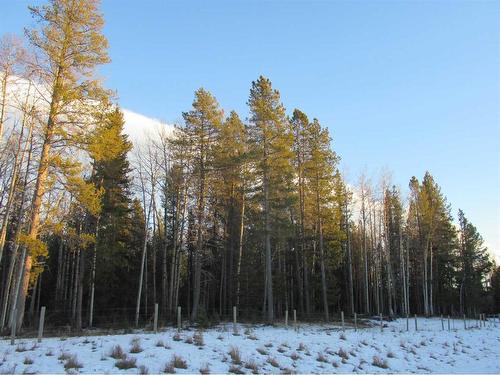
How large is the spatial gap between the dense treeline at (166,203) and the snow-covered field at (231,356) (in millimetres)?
3908

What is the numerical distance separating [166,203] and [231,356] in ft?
76.8

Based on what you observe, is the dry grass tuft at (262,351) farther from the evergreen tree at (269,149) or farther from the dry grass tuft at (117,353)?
the evergreen tree at (269,149)

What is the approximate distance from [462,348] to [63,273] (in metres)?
30.6

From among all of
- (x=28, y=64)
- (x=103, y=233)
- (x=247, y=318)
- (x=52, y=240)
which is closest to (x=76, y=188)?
(x=28, y=64)

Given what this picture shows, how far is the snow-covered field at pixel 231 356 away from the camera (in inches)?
384

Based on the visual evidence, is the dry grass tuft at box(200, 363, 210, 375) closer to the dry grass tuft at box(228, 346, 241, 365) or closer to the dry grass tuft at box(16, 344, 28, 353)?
the dry grass tuft at box(228, 346, 241, 365)

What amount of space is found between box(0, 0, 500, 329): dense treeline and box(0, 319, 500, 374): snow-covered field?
3908mm

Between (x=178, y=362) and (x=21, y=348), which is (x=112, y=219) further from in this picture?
(x=178, y=362)

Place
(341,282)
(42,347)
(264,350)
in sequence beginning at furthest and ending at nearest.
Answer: (341,282) → (264,350) → (42,347)

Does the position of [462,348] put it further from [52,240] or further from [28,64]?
[52,240]

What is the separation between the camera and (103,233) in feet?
92.7

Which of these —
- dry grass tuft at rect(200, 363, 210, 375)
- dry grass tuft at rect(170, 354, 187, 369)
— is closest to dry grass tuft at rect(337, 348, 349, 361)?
dry grass tuft at rect(200, 363, 210, 375)

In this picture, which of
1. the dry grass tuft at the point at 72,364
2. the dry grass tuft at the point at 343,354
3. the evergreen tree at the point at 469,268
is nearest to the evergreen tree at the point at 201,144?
the dry grass tuft at the point at 343,354

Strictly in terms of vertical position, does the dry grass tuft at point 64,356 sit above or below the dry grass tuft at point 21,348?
below
